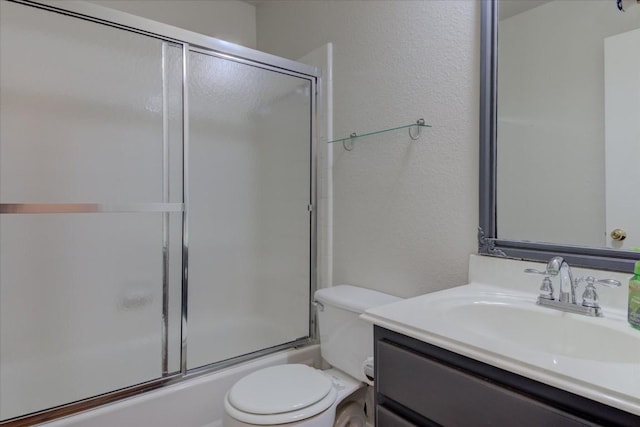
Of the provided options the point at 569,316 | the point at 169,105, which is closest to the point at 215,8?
the point at 169,105

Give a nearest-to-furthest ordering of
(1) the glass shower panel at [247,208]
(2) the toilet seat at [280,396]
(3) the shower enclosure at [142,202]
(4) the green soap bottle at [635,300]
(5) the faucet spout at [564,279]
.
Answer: (4) the green soap bottle at [635,300] → (5) the faucet spout at [564,279] → (2) the toilet seat at [280,396] → (3) the shower enclosure at [142,202] → (1) the glass shower panel at [247,208]

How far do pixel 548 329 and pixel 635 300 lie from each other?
0.66 feet

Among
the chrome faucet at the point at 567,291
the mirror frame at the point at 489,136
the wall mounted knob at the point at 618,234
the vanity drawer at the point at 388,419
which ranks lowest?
the vanity drawer at the point at 388,419

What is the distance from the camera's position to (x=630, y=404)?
0.53 meters

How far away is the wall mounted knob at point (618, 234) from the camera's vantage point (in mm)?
962

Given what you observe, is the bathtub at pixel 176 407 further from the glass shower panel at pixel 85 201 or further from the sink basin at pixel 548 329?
the sink basin at pixel 548 329

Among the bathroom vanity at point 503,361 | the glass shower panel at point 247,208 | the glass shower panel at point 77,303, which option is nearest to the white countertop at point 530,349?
the bathroom vanity at point 503,361

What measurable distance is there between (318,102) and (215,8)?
1044 millimetres

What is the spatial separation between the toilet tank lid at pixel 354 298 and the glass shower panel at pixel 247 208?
44 cm

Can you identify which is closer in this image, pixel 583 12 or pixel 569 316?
pixel 569 316

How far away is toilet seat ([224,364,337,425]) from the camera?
1146mm

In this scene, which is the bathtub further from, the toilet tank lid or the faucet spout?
the faucet spout

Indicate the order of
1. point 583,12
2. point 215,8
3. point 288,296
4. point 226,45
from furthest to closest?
point 215,8 < point 288,296 < point 226,45 < point 583,12

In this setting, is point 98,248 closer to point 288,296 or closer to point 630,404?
point 288,296
